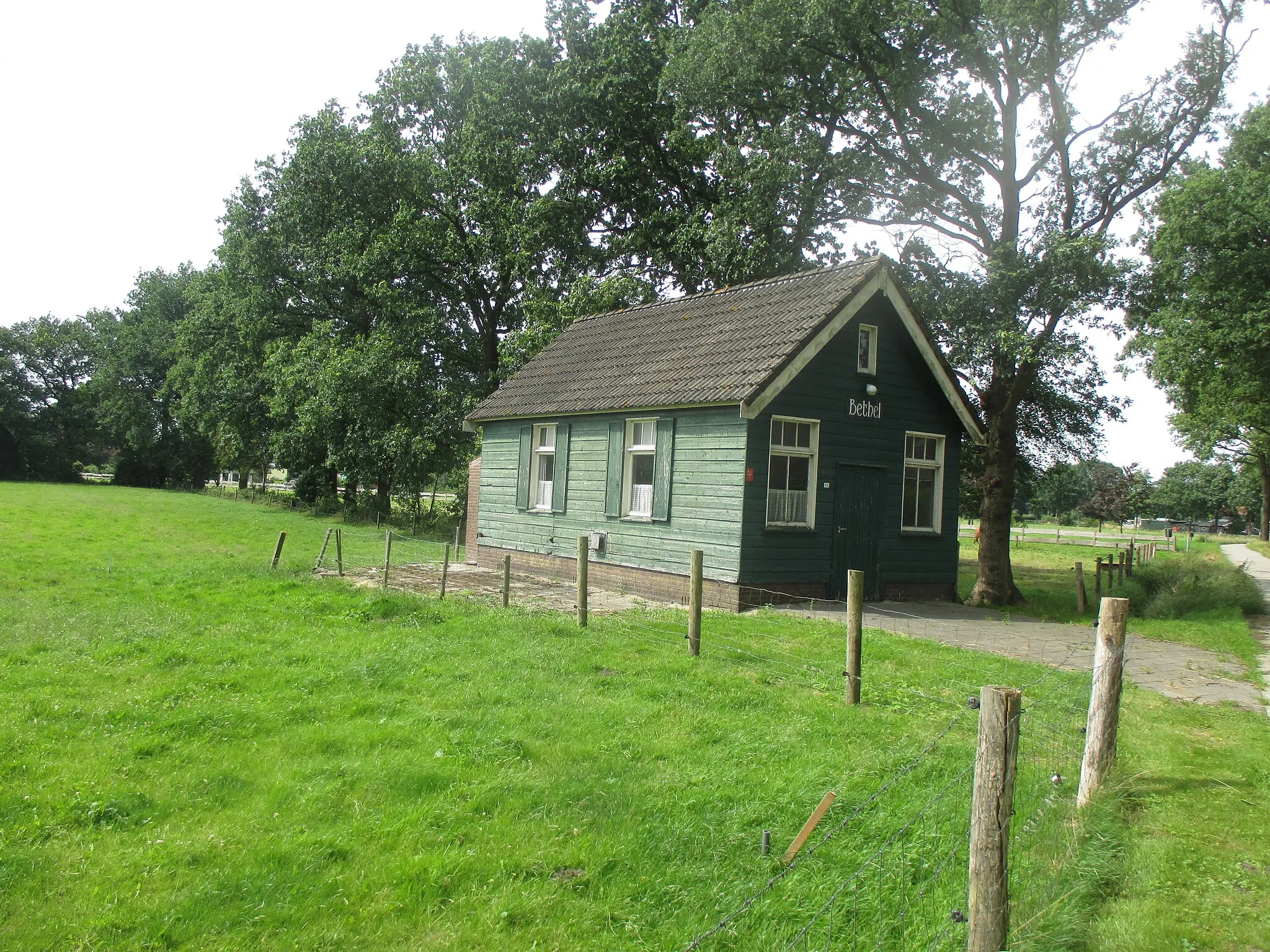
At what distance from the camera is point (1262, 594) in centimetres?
2125

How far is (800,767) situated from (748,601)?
8513mm

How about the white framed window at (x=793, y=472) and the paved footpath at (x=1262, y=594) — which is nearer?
the paved footpath at (x=1262, y=594)

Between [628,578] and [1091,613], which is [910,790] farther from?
[1091,613]

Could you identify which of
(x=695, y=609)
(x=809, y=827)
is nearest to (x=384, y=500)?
(x=695, y=609)

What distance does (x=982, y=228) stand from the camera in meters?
22.2

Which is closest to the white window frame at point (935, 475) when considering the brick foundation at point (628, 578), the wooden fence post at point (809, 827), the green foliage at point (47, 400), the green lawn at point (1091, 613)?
the green lawn at point (1091, 613)

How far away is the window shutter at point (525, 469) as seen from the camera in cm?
2041

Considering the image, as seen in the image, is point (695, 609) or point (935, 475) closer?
point (695, 609)

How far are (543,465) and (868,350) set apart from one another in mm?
7607

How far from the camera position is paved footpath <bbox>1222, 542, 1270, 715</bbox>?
462 inches

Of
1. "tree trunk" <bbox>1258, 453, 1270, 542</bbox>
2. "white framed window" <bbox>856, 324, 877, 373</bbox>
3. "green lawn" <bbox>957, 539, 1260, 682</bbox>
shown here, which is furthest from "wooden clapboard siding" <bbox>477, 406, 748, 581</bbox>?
"tree trunk" <bbox>1258, 453, 1270, 542</bbox>

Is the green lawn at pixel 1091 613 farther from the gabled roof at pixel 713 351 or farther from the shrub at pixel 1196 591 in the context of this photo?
the gabled roof at pixel 713 351

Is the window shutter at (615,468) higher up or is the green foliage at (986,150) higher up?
the green foliage at (986,150)

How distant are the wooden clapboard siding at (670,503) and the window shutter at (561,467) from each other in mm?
140
